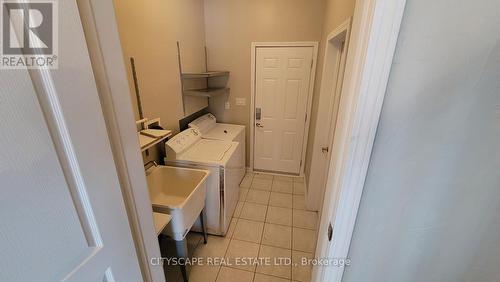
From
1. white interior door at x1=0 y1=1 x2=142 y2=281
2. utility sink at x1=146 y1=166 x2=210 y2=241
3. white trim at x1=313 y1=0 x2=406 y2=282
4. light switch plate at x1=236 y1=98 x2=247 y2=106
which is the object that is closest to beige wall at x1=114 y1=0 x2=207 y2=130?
utility sink at x1=146 y1=166 x2=210 y2=241

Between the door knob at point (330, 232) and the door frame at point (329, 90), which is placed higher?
the door frame at point (329, 90)

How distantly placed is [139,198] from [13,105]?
1.84 ft

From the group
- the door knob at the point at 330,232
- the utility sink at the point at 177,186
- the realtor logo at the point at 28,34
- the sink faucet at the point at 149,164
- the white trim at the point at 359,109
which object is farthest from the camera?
the sink faucet at the point at 149,164

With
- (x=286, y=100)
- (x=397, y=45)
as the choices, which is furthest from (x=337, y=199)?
(x=286, y=100)

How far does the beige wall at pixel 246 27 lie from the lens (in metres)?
2.73

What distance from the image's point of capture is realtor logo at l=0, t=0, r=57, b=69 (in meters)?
0.42

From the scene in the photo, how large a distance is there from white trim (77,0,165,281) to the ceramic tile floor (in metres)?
1.01

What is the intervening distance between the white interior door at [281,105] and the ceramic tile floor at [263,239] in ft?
1.66

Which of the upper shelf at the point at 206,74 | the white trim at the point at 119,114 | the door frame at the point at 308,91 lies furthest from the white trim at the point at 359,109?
the door frame at the point at 308,91

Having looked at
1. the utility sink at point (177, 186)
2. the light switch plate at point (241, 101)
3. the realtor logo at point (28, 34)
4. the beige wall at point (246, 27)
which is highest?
the beige wall at point (246, 27)

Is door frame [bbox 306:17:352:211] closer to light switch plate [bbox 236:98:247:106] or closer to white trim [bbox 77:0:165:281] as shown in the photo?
light switch plate [bbox 236:98:247:106]

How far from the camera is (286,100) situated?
10.2 ft

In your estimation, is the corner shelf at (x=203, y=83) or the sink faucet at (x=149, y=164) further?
the corner shelf at (x=203, y=83)

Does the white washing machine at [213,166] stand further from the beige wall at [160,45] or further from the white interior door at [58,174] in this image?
the white interior door at [58,174]
